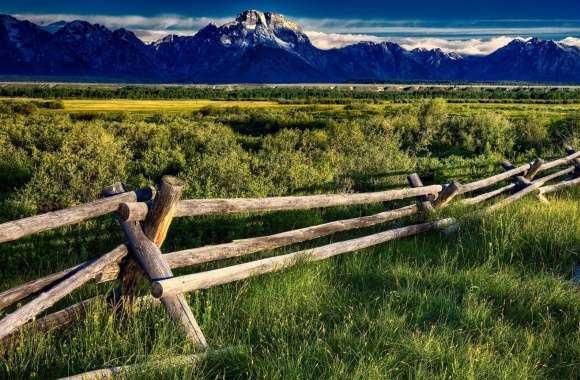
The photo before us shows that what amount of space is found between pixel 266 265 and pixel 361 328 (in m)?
1.21

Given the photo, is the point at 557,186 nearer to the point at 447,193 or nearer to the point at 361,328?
the point at 447,193

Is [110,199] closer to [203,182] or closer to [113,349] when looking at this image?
[113,349]

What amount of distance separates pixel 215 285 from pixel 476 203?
6003 mm

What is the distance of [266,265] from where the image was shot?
487cm

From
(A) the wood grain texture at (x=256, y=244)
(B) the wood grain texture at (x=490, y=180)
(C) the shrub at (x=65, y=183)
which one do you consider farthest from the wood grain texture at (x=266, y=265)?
(C) the shrub at (x=65, y=183)

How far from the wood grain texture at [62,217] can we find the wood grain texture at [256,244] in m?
0.57

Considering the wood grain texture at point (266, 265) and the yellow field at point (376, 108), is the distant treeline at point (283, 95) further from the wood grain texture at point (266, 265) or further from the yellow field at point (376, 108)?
the wood grain texture at point (266, 265)

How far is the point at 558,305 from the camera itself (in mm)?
4531

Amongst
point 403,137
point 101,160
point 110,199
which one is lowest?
point 403,137

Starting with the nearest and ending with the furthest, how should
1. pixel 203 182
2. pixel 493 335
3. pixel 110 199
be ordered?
pixel 493 335
pixel 110 199
pixel 203 182

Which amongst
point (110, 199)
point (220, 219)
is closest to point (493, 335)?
point (110, 199)

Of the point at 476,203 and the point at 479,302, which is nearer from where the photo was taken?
the point at 479,302

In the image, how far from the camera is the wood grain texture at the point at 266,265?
12.6 ft

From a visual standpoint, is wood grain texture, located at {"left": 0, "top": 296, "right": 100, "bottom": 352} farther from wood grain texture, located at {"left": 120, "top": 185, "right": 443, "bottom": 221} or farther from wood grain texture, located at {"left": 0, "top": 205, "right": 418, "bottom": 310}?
wood grain texture, located at {"left": 120, "top": 185, "right": 443, "bottom": 221}
